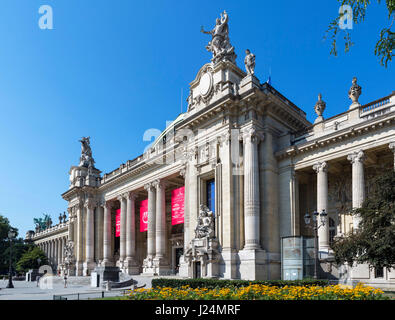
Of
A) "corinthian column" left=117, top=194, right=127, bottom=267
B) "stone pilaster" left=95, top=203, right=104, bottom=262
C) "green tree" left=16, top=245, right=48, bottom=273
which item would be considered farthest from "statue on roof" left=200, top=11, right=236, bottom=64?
"green tree" left=16, top=245, right=48, bottom=273

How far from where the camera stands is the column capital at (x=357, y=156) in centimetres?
2778

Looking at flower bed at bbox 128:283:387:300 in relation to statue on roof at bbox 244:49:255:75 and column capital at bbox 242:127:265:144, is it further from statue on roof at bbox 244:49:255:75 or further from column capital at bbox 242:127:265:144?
statue on roof at bbox 244:49:255:75

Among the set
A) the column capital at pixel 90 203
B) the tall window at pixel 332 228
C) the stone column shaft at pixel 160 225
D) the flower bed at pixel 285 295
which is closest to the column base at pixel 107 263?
the column capital at pixel 90 203

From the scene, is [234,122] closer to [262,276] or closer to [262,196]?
[262,196]

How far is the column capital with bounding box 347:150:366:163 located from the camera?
27781 mm

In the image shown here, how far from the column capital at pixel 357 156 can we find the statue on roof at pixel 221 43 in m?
13.7

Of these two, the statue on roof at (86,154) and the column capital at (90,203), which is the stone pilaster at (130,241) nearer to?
the column capital at (90,203)

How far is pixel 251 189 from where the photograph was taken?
30719 mm

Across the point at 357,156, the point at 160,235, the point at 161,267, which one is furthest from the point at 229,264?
the point at 160,235

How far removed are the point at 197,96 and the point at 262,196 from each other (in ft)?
37.2

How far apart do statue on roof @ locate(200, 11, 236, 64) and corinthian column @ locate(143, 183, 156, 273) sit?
730 inches

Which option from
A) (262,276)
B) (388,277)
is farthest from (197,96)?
(388,277)
